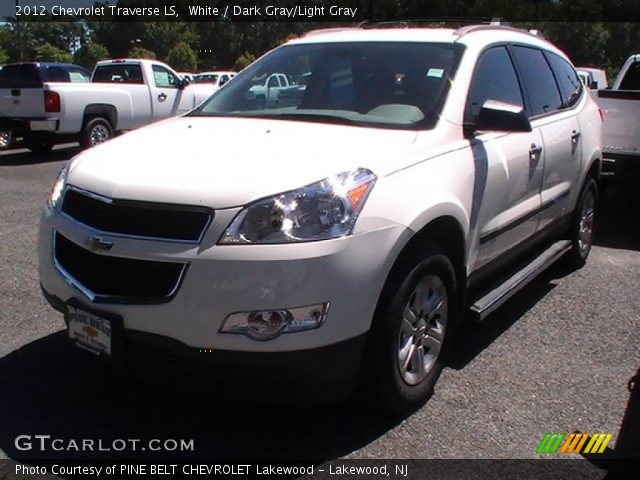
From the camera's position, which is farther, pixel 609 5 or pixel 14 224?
pixel 609 5

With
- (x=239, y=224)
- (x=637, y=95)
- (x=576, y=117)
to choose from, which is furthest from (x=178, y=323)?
(x=637, y=95)

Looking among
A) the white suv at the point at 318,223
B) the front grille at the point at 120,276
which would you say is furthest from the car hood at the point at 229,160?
the front grille at the point at 120,276

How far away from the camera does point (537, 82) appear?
5.00 meters

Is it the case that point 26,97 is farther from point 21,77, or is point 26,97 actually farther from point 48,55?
point 48,55

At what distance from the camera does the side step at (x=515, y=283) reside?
3.92 meters

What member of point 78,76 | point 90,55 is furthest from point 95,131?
point 90,55

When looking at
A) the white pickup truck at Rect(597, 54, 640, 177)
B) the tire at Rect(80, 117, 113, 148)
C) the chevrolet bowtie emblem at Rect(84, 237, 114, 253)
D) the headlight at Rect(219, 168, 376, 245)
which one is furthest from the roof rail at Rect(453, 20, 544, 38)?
the tire at Rect(80, 117, 113, 148)

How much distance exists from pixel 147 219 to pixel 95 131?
36.2 ft

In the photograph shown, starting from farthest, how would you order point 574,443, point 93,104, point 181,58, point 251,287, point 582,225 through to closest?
point 181,58, point 93,104, point 582,225, point 574,443, point 251,287

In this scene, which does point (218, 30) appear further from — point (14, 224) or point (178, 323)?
point (178, 323)

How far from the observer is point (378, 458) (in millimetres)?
3098

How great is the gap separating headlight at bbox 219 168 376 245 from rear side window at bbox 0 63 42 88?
10921 millimetres

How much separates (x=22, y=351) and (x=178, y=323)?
172 centimetres

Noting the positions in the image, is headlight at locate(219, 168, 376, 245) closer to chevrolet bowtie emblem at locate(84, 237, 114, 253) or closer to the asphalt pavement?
chevrolet bowtie emblem at locate(84, 237, 114, 253)
